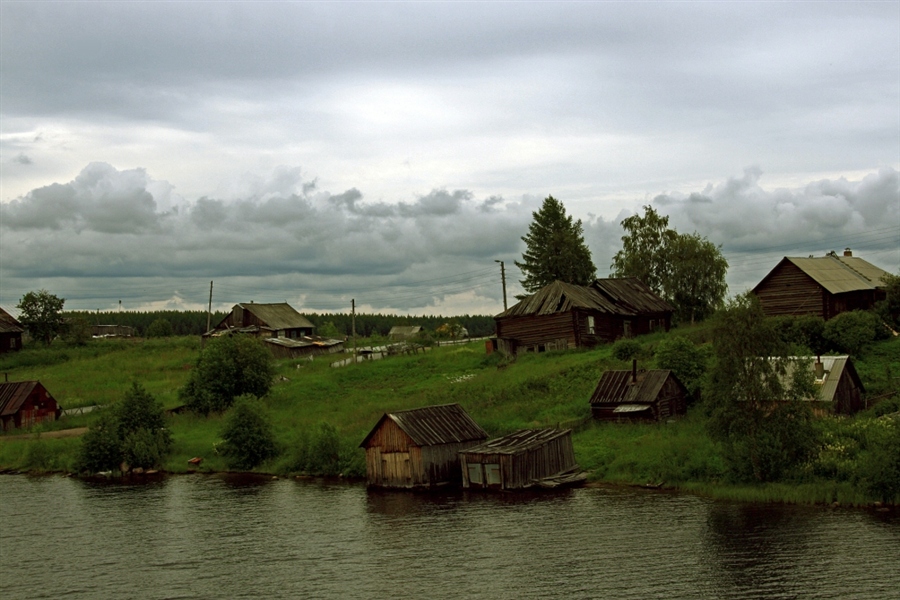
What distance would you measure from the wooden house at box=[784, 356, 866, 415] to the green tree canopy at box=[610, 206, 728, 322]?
38.1 m

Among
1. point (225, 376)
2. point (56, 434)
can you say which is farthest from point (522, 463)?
point (56, 434)

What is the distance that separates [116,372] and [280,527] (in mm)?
50536

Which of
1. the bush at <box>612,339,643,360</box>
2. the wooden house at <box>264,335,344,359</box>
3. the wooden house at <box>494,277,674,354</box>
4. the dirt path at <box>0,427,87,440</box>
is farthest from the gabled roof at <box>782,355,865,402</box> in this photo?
the wooden house at <box>264,335,344,359</box>

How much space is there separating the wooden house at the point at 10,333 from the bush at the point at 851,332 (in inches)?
3136

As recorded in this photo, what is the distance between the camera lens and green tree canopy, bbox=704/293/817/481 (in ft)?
137

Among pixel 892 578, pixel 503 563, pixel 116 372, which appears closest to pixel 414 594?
pixel 503 563

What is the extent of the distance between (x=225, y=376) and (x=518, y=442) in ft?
91.5

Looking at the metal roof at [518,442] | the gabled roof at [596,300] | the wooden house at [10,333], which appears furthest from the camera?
the wooden house at [10,333]

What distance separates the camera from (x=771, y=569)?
103ft

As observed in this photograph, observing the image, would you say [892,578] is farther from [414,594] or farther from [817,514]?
[414,594]

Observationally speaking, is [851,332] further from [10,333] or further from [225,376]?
[10,333]

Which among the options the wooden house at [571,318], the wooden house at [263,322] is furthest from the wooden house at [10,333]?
the wooden house at [571,318]

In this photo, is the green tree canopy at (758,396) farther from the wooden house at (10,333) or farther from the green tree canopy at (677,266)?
the wooden house at (10,333)

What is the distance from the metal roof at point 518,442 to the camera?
46406 mm
